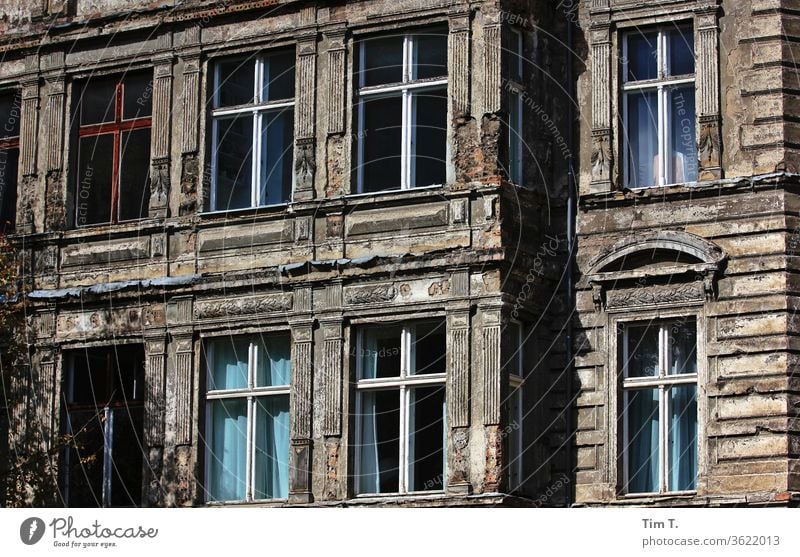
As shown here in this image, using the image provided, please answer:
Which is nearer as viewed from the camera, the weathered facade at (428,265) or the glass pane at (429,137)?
the weathered facade at (428,265)

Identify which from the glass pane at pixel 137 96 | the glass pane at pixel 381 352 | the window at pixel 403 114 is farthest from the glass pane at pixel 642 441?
the glass pane at pixel 137 96

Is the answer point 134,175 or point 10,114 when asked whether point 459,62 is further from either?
point 10,114

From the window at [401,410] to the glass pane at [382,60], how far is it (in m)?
3.32

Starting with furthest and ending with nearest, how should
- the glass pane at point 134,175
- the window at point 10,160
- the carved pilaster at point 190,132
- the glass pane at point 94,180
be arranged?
the window at point 10,160
the glass pane at point 94,180
the glass pane at point 134,175
the carved pilaster at point 190,132

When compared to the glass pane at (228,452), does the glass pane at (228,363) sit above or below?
above

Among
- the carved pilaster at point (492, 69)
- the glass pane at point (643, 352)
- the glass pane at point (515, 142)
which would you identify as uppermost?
the carved pilaster at point (492, 69)

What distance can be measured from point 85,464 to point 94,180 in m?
4.00

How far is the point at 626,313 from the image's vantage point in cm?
2508

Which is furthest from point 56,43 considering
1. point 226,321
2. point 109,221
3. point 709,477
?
point 709,477

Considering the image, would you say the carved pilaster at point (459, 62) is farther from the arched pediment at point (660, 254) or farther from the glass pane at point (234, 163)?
the glass pane at point (234, 163)

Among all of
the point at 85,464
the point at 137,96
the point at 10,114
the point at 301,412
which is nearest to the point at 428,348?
the point at 301,412

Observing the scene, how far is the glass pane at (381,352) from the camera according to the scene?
25406 millimetres
